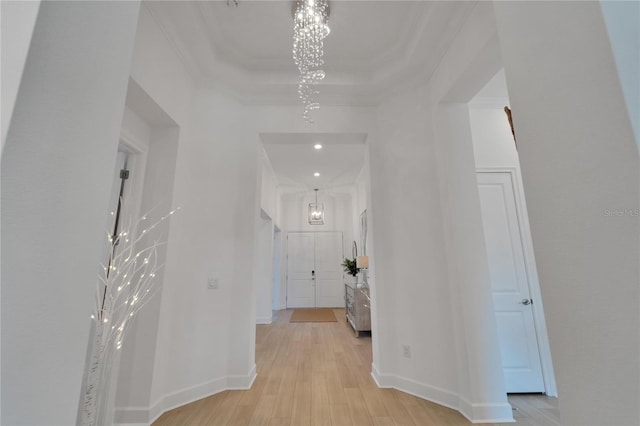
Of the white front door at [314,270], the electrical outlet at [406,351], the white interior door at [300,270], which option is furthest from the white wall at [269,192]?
the electrical outlet at [406,351]

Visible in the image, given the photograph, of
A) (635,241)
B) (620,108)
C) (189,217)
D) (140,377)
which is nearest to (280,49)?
(189,217)

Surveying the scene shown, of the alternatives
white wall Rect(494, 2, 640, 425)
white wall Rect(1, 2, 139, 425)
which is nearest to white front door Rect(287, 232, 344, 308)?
white wall Rect(494, 2, 640, 425)

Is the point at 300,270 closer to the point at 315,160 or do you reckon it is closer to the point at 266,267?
the point at 266,267

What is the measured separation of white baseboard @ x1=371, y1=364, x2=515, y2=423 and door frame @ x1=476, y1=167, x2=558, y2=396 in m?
0.77

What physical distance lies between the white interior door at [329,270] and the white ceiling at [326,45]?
457cm

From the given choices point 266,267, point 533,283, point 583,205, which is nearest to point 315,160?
point 266,267

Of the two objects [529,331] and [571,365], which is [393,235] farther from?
[571,365]

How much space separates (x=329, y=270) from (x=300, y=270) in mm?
854

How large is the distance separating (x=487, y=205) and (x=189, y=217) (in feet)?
10.4

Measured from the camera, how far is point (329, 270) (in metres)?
7.32

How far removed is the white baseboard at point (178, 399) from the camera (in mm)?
1924

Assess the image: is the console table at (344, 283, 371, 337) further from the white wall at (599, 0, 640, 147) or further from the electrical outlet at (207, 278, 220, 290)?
the white wall at (599, 0, 640, 147)

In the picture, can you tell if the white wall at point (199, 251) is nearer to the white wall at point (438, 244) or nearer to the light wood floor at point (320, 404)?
the light wood floor at point (320, 404)

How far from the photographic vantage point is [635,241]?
60 cm
